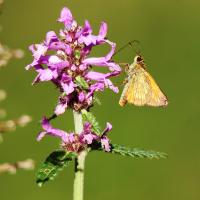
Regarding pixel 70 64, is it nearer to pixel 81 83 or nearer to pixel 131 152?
pixel 81 83

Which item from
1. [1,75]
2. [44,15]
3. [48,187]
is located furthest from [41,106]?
[44,15]

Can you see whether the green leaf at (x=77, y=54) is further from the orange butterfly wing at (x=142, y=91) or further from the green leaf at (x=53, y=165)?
the orange butterfly wing at (x=142, y=91)

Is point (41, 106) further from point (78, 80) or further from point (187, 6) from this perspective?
point (78, 80)

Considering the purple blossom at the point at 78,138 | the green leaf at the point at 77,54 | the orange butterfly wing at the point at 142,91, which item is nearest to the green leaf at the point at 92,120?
the purple blossom at the point at 78,138

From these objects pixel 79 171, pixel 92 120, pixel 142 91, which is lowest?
pixel 79 171

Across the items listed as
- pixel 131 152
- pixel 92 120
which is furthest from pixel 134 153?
pixel 92 120
